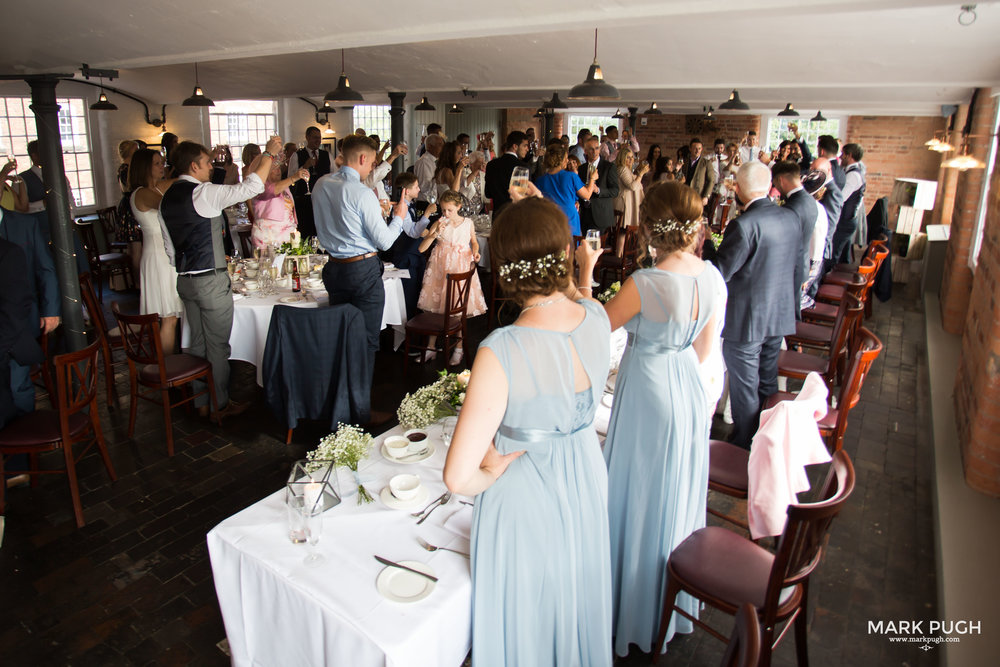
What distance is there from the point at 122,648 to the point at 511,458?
6.38ft

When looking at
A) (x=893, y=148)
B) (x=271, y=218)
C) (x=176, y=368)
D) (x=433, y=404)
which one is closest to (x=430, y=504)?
(x=433, y=404)

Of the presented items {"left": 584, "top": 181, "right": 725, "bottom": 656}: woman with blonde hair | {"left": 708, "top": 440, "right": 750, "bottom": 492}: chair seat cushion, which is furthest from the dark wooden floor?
{"left": 708, "top": 440, "right": 750, "bottom": 492}: chair seat cushion

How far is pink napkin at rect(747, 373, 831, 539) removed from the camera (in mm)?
2523

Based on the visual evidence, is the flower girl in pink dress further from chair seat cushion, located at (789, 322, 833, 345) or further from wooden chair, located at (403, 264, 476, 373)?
chair seat cushion, located at (789, 322, 833, 345)

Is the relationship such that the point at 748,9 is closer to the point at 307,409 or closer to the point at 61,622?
the point at 307,409

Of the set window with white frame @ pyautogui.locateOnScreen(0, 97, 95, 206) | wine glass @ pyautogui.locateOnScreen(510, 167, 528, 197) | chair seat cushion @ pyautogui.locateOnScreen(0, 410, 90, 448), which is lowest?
chair seat cushion @ pyautogui.locateOnScreen(0, 410, 90, 448)

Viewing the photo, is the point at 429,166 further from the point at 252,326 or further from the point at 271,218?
the point at 252,326

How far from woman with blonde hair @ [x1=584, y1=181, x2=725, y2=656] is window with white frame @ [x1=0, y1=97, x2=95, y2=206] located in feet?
34.7

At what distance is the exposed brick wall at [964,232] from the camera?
6.20 m

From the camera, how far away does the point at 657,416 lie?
2457mm

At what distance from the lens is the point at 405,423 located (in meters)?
2.65

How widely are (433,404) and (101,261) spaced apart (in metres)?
6.54

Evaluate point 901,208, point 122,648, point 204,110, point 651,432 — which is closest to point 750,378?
point 651,432

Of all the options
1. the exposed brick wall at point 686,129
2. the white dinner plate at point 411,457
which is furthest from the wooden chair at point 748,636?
the exposed brick wall at point 686,129
